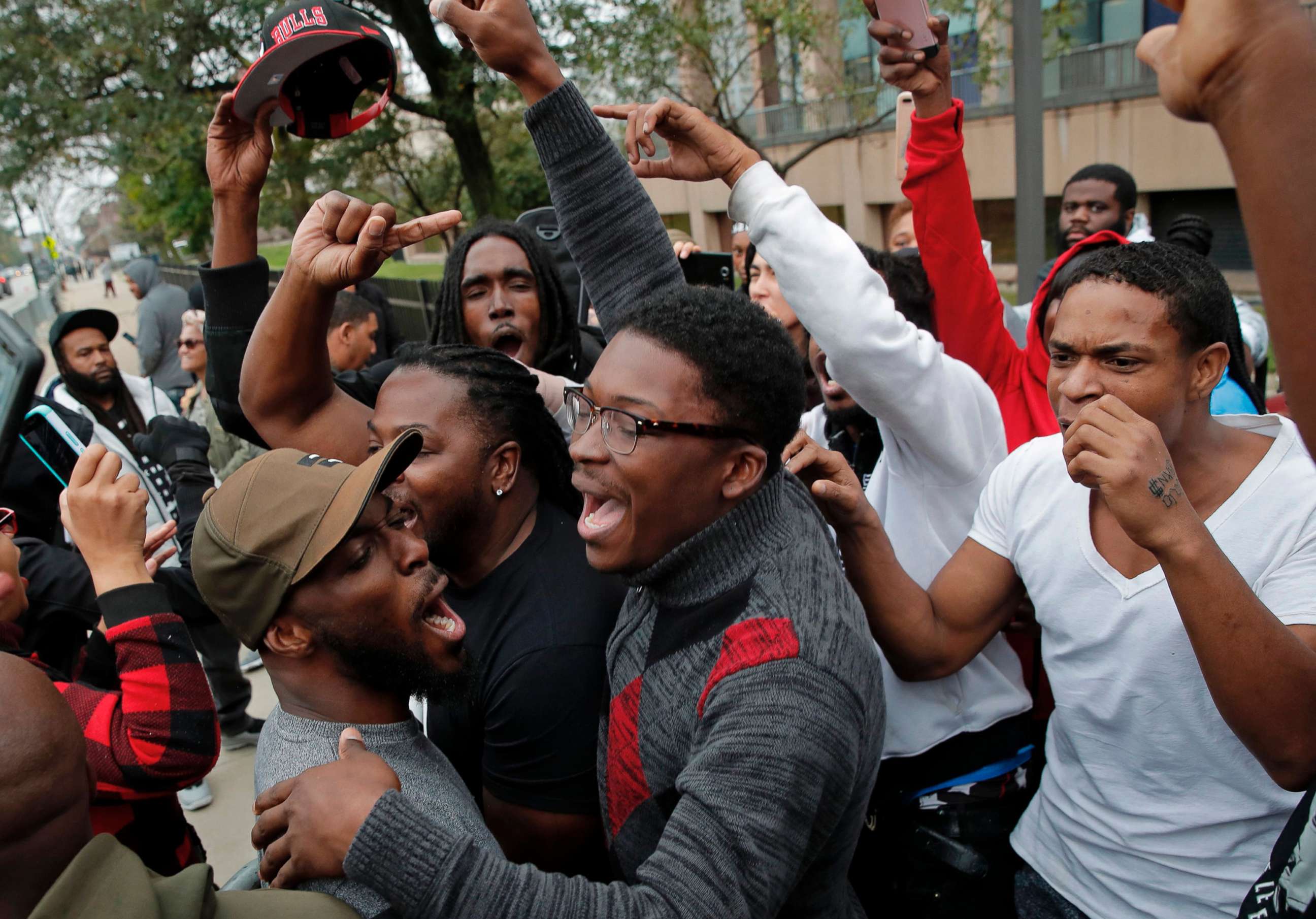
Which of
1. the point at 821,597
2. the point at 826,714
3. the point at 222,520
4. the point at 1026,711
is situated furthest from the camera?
the point at 1026,711

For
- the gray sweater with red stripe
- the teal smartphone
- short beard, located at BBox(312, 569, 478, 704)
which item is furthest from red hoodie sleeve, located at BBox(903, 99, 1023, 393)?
the teal smartphone

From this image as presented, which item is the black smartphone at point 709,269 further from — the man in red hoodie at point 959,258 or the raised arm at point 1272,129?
the raised arm at point 1272,129

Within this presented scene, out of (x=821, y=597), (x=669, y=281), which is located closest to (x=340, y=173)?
(x=669, y=281)

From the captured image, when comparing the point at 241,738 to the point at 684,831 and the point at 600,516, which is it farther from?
the point at 684,831

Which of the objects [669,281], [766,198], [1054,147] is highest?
[766,198]

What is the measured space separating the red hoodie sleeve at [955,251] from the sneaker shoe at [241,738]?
4.08 metres

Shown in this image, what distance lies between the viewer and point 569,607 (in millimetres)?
1932

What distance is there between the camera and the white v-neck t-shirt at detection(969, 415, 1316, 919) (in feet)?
5.25

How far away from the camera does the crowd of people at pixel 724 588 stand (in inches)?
50.1

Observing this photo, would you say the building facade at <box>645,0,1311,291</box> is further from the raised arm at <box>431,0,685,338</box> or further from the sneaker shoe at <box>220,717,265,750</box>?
the raised arm at <box>431,0,685,338</box>

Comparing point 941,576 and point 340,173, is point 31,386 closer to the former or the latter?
point 941,576

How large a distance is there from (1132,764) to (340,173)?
13.6 metres

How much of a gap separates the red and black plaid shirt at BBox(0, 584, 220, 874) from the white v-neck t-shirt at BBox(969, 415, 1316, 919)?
1.74 metres

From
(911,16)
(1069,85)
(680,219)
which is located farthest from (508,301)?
(680,219)
